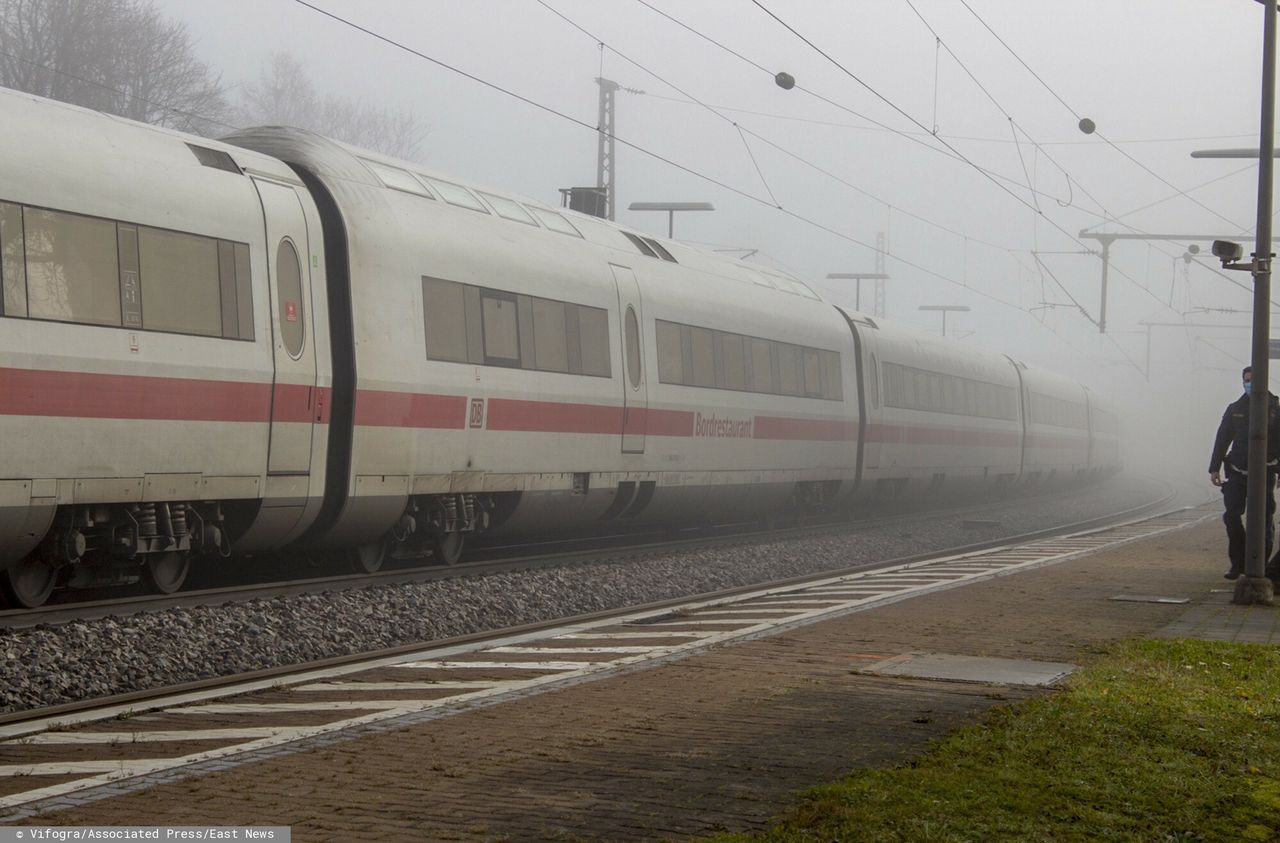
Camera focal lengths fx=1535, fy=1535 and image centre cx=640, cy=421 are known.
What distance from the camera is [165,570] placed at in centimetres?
1241

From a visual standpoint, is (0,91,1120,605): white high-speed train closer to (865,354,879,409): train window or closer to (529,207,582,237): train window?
(529,207,582,237): train window

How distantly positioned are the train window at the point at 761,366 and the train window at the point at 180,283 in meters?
11.3

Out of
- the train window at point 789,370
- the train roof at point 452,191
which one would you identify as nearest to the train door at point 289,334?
the train roof at point 452,191

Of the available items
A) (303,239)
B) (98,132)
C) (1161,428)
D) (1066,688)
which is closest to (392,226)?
(303,239)

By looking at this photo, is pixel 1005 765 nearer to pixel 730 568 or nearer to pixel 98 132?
pixel 98 132

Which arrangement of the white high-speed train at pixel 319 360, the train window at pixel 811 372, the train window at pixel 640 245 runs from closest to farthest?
the white high-speed train at pixel 319 360, the train window at pixel 640 245, the train window at pixel 811 372

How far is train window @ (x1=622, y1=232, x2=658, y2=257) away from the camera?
1995cm

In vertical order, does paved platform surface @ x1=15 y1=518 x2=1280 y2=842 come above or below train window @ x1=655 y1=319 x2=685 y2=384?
below

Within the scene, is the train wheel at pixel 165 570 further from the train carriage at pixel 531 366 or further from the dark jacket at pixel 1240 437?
the dark jacket at pixel 1240 437

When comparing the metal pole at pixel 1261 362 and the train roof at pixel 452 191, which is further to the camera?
the train roof at pixel 452 191

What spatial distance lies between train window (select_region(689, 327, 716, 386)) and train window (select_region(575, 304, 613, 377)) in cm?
242

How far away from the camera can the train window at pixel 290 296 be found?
41.8 feet

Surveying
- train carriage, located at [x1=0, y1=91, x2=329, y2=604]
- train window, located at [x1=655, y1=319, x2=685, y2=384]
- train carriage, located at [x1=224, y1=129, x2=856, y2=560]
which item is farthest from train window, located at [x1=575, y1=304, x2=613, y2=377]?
train carriage, located at [x1=0, y1=91, x2=329, y2=604]

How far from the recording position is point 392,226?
556 inches
